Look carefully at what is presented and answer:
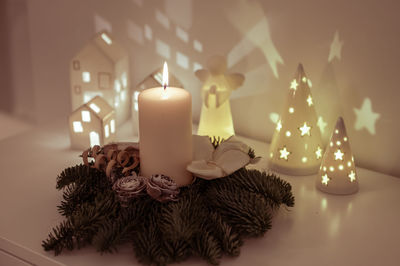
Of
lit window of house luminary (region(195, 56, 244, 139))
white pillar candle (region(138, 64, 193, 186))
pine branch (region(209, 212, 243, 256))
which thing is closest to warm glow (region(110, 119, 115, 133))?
lit window of house luminary (region(195, 56, 244, 139))

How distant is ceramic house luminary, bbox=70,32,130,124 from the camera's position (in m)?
1.07

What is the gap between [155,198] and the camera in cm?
67

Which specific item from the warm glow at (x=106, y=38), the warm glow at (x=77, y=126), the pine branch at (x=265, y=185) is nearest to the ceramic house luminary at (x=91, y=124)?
the warm glow at (x=77, y=126)

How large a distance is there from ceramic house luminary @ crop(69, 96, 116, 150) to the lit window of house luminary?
0.71 feet

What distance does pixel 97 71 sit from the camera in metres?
1.08

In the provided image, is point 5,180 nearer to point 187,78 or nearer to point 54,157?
point 54,157

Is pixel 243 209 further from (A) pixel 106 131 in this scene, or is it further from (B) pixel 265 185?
(A) pixel 106 131

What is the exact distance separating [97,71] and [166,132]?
1.50ft

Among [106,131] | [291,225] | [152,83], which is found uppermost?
[152,83]

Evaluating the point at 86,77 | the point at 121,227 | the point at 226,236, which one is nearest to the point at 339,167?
the point at 226,236

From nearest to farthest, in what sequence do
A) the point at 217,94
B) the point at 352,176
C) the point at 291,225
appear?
the point at 291,225
the point at 352,176
the point at 217,94

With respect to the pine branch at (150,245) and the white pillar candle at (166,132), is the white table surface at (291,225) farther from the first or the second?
the white pillar candle at (166,132)

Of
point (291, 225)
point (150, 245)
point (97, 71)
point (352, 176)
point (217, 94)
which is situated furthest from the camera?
point (97, 71)

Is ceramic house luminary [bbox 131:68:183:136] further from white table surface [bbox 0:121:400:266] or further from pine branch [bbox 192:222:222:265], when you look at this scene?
pine branch [bbox 192:222:222:265]
